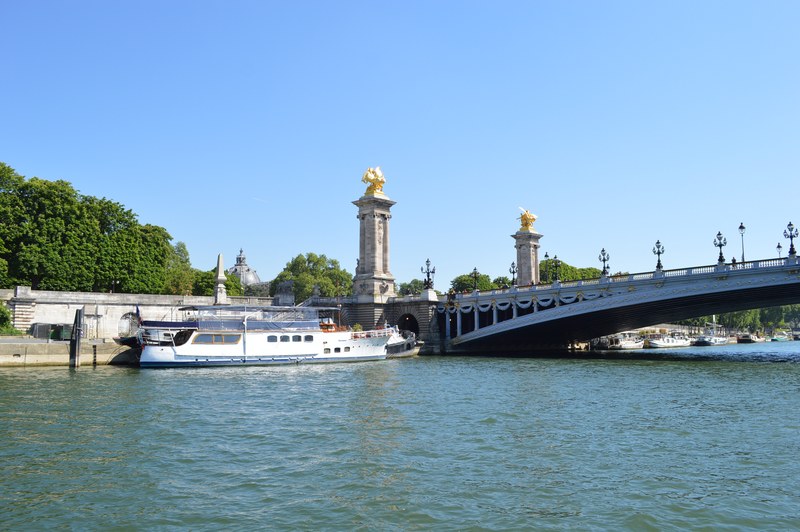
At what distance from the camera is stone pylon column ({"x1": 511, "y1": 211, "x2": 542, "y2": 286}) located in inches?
3142

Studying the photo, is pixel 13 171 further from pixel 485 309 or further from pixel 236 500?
pixel 236 500

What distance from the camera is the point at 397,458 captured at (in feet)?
56.8

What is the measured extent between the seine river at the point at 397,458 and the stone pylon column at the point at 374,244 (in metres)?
35.1

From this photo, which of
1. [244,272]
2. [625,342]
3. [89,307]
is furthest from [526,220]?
[244,272]

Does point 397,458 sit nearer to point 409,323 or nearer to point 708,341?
point 409,323

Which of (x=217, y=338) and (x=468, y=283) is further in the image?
(x=468, y=283)

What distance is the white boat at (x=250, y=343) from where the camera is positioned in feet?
144

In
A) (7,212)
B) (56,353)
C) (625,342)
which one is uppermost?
(7,212)

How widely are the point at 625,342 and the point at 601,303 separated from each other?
→ 43.0 meters

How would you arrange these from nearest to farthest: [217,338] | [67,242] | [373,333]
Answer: [217,338], [373,333], [67,242]

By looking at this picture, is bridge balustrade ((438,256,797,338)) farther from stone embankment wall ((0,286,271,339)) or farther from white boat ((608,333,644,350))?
white boat ((608,333,644,350))

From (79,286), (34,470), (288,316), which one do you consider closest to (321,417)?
(34,470)

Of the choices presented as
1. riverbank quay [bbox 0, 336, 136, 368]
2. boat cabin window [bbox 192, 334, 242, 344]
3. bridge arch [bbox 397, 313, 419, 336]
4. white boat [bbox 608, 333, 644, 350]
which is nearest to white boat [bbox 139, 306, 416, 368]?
boat cabin window [bbox 192, 334, 242, 344]

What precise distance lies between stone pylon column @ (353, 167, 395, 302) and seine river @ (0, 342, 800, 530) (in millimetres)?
35088
